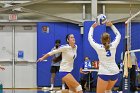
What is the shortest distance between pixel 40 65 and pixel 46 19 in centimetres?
228

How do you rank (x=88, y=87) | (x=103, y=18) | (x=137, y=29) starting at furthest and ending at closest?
(x=137, y=29) < (x=88, y=87) < (x=103, y=18)

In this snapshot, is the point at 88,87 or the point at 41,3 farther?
the point at 41,3

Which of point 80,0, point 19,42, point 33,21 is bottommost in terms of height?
point 19,42

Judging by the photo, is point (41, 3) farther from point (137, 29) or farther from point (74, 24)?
point (137, 29)

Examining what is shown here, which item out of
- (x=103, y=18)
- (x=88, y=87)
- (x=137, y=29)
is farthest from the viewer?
(x=137, y=29)

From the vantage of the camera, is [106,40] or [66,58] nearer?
[106,40]

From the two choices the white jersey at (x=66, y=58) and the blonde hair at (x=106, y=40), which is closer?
the blonde hair at (x=106, y=40)

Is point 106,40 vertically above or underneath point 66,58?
above

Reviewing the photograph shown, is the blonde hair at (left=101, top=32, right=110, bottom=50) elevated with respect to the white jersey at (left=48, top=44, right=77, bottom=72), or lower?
elevated

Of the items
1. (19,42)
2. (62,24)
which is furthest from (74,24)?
(19,42)

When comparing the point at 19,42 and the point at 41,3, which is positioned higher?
the point at 41,3

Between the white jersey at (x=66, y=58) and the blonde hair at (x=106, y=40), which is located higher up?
the blonde hair at (x=106, y=40)

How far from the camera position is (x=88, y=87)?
14484mm

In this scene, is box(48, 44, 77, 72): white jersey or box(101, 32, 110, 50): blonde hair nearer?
box(101, 32, 110, 50): blonde hair
